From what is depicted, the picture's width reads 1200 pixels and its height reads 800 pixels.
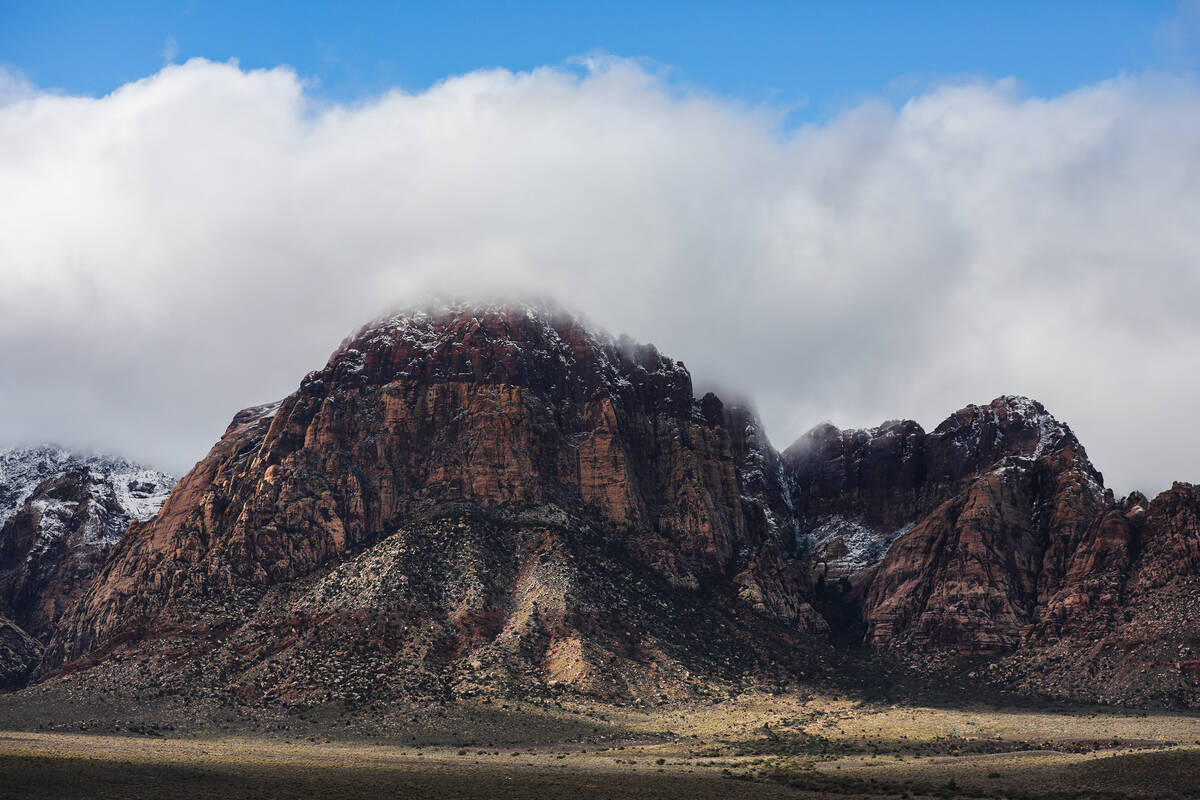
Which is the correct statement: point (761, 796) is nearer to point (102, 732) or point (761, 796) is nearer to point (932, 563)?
point (102, 732)

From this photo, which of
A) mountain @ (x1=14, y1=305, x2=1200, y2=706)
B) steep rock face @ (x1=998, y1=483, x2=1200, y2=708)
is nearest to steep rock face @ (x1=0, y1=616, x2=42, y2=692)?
mountain @ (x1=14, y1=305, x2=1200, y2=706)

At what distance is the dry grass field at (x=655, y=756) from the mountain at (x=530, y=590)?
10.6 m

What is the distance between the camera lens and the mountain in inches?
5881

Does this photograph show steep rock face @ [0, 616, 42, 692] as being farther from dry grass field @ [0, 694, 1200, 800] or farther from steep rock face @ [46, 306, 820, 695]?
dry grass field @ [0, 694, 1200, 800]

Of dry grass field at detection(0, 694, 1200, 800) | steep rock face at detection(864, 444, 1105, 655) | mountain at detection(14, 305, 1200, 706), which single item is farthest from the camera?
steep rock face at detection(864, 444, 1105, 655)

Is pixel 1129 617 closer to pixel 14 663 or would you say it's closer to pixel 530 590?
pixel 530 590

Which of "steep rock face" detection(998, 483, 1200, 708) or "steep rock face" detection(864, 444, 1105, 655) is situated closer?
"steep rock face" detection(998, 483, 1200, 708)

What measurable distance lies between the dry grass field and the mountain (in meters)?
10.6

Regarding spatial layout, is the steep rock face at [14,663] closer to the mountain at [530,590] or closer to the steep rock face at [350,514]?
the mountain at [530,590]

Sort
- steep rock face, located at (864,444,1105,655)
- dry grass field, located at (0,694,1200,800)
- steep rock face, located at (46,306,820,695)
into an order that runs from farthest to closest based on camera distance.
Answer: steep rock face, located at (864,444,1105,655)
steep rock face, located at (46,306,820,695)
dry grass field, located at (0,694,1200,800)

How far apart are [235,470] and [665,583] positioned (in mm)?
81652

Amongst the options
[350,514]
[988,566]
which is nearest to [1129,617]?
[988,566]

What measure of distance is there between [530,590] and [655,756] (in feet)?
165

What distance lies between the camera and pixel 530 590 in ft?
540
